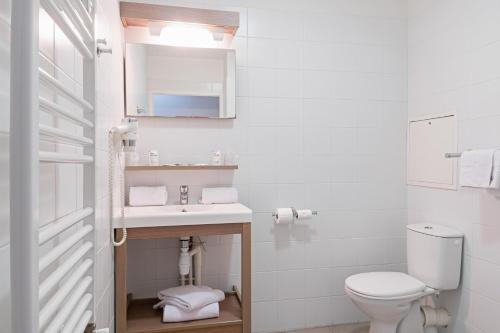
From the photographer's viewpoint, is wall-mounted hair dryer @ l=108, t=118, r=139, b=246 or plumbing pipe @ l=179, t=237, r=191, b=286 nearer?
wall-mounted hair dryer @ l=108, t=118, r=139, b=246

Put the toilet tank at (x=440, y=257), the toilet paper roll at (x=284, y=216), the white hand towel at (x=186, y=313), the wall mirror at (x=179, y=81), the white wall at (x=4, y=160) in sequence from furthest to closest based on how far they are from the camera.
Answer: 1. the toilet paper roll at (x=284, y=216)
2. the wall mirror at (x=179, y=81)
3. the toilet tank at (x=440, y=257)
4. the white hand towel at (x=186, y=313)
5. the white wall at (x=4, y=160)

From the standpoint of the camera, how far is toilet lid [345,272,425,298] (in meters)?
1.90

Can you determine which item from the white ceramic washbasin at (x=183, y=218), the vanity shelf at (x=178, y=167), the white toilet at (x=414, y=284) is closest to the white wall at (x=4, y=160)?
the white ceramic washbasin at (x=183, y=218)

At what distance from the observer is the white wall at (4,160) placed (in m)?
0.54

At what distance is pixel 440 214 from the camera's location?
220 cm

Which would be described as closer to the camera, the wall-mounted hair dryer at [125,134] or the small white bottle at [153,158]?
the wall-mounted hair dryer at [125,134]

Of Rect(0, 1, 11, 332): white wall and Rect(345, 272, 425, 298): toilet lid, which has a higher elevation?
Rect(0, 1, 11, 332): white wall

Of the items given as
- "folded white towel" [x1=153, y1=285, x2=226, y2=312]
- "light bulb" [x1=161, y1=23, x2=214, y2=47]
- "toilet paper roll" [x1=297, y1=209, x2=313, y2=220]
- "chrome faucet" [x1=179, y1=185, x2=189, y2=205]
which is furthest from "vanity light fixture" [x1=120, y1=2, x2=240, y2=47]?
"folded white towel" [x1=153, y1=285, x2=226, y2=312]

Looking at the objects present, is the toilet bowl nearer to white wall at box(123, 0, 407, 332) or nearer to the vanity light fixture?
white wall at box(123, 0, 407, 332)

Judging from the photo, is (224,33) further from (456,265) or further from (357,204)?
(456,265)

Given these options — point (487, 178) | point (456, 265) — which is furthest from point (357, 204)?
point (487, 178)

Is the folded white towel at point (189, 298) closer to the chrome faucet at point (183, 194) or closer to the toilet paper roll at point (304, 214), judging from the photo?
the chrome faucet at point (183, 194)

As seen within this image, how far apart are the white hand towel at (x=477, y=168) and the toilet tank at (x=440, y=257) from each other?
38 cm

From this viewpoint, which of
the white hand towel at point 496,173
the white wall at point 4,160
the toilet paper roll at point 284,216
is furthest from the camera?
the toilet paper roll at point 284,216
